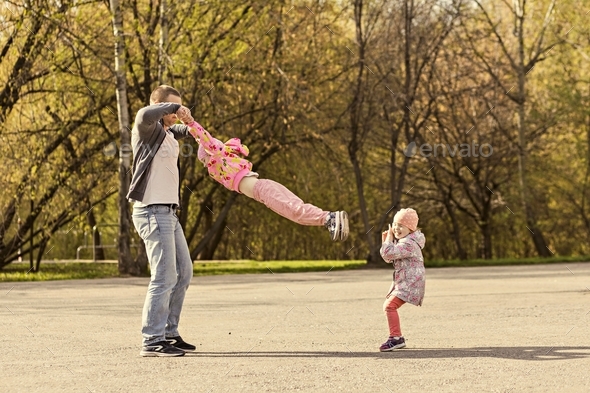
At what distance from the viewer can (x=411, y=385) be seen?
617cm

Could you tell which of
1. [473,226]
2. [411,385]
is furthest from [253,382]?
[473,226]

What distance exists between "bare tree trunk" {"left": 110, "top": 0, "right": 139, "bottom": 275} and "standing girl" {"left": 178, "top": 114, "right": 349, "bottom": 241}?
36.7 ft

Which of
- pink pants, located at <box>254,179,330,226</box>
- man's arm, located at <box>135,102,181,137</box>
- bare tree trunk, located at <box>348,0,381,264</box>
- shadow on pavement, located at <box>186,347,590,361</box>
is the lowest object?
shadow on pavement, located at <box>186,347,590,361</box>

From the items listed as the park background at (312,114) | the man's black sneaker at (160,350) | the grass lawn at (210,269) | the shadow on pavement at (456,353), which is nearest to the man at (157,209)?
the man's black sneaker at (160,350)

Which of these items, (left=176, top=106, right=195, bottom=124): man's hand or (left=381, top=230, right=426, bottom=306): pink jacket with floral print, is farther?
(left=381, top=230, right=426, bottom=306): pink jacket with floral print

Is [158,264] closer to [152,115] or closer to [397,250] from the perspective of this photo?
[152,115]

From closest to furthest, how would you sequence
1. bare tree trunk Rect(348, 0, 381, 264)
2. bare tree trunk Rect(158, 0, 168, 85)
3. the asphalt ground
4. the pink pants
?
the asphalt ground
the pink pants
bare tree trunk Rect(158, 0, 168, 85)
bare tree trunk Rect(348, 0, 381, 264)

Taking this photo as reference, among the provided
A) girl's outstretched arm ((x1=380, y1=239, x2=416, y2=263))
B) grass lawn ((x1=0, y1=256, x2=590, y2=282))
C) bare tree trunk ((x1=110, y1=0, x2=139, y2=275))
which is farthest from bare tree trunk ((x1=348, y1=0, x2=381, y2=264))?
girl's outstretched arm ((x1=380, y1=239, x2=416, y2=263))

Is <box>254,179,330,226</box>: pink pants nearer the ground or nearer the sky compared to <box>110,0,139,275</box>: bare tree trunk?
nearer the ground

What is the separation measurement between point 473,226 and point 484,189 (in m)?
3.00

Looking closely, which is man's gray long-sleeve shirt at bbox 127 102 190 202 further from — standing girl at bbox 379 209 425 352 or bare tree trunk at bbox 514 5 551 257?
bare tree trunk at bbox 514 5 551 257

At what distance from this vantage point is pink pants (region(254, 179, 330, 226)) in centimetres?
715

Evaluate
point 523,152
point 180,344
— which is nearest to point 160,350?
point 180,344

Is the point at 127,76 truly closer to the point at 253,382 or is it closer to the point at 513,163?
the point at 513,163
